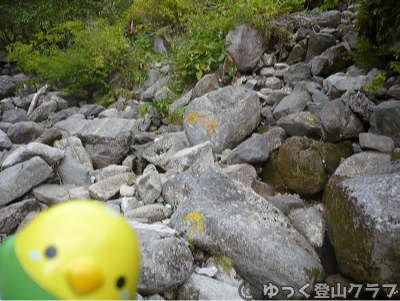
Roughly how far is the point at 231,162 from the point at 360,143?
1.80 meters

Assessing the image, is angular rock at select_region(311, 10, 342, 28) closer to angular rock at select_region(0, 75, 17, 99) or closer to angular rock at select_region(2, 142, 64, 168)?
angular rock at select_region(2, 142, 64, 168)

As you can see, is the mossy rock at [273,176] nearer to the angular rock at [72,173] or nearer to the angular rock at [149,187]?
the angular rock at [149,187]

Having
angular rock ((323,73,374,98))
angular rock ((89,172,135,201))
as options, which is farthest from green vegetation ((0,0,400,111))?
angular rock ((89,172,135,201))

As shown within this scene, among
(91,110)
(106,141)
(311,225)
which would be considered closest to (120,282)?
(311,225)

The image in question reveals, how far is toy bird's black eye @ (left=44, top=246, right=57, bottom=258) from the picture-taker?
3.56ft

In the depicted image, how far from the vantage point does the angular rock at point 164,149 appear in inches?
221

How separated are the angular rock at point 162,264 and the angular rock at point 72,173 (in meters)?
2.26

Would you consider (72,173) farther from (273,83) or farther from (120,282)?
(120,282)

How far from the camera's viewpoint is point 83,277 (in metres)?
1.06

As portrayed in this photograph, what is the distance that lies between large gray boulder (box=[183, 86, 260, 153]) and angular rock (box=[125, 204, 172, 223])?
176cm

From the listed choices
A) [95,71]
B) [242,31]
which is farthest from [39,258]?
[95,71]

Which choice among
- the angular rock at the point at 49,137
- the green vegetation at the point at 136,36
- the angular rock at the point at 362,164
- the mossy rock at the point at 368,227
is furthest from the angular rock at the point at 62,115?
the mossy rock at the point at 368,227

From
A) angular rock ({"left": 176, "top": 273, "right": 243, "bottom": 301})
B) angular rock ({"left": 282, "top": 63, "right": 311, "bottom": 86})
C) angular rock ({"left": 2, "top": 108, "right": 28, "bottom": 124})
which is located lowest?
angular rock ({"left": 2, "top": 108, "right": 28, "bottom": 124})

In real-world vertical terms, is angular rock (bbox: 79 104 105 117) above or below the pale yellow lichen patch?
below
